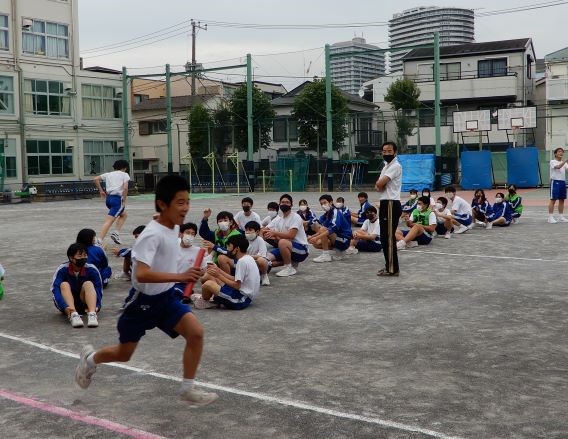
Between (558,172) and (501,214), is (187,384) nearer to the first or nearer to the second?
(501,214)

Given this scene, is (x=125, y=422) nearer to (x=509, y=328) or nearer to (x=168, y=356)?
(x=168, y=356)

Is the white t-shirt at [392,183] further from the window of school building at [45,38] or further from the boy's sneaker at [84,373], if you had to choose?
the window of school building at [45,38]

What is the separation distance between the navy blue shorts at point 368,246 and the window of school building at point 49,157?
109ft

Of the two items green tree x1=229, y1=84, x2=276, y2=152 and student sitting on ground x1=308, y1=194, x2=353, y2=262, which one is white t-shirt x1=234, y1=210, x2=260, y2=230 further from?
green tree x1=229, y1=84, x2=276, y2=152

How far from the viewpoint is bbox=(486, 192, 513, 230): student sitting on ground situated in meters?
18.0

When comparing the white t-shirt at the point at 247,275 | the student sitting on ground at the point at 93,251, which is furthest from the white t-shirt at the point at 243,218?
the white t-shirt at the point at 247,275

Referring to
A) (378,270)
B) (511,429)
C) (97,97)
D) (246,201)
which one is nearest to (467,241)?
(378,270)

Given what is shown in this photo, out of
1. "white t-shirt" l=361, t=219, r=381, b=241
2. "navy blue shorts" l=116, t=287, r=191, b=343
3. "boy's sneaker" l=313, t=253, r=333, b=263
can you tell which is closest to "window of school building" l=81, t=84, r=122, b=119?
"white t-shirt" l=361, t=219, r=381, b=241

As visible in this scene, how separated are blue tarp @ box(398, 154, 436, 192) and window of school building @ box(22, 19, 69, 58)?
22.6m

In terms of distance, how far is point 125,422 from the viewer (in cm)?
490

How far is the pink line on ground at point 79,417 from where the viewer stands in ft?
15.4

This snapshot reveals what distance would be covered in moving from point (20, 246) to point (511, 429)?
43.3 feet

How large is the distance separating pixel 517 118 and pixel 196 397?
3871cm

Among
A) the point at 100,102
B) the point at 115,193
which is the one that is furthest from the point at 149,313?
the point at 100,102
